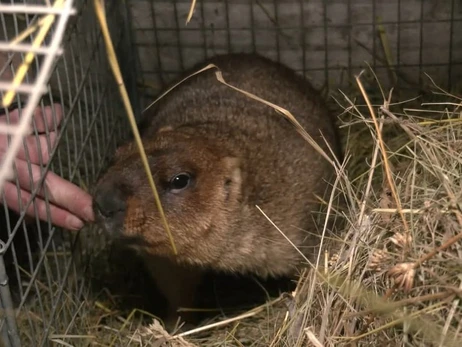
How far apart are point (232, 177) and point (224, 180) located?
48mm

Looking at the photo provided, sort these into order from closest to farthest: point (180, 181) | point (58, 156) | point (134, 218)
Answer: point (134, 218), point (180, 181), point (58, 156)

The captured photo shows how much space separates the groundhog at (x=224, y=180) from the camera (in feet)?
10.3

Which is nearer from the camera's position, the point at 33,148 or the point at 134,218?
the point at 134,218

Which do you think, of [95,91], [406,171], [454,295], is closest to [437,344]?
[454,295]

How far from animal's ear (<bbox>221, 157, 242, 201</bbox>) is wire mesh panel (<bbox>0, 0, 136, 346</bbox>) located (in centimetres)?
72

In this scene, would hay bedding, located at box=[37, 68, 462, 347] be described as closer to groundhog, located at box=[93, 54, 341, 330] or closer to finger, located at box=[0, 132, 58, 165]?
groundhog, located at box=[93, 54, 341, 330]

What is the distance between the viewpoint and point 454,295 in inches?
89.0

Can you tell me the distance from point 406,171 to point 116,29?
2305mm

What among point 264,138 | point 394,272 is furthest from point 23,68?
point 264,138

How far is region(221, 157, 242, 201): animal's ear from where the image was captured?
3285 mm

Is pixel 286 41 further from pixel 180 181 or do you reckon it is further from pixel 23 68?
pixel 23 68

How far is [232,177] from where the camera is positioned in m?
3.30

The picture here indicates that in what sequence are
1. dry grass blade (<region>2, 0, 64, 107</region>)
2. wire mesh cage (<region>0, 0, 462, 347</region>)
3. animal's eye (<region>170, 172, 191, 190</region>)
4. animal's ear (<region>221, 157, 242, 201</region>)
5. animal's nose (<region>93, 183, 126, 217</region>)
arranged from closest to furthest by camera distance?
dry grass blade (<region>2, 0, 64, 107</region>), animal's nose (<region>93, 183, 126, 217</region>), animal's eye (<region>170, 172, 191, 190</region>), animal's ear (<region>221, 157, 242, 201</region>), wire mesh cage (<region>0, 0, 462, 347</region>)

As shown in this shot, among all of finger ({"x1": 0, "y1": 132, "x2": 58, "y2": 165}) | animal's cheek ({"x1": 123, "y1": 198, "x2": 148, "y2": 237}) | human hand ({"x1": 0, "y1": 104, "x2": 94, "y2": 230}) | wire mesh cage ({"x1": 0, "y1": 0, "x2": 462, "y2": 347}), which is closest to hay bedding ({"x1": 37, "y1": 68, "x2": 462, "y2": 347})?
animal's cheek ({"x1": 123, "y1": 198, "x2": 148, "y2": 237})
